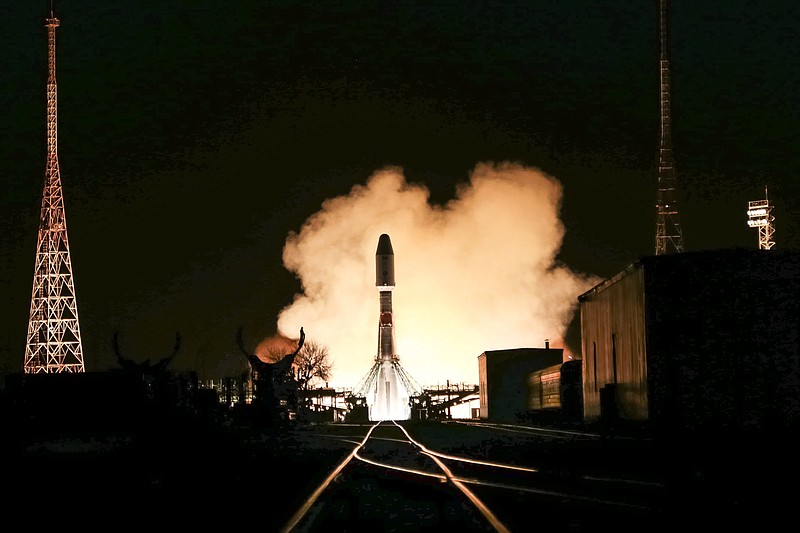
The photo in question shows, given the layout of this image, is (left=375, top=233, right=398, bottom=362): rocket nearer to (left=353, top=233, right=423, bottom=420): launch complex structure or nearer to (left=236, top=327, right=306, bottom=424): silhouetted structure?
(left=353, top=233, right=423, bottom=420): launch complex structure

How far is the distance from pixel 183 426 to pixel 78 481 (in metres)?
16.4

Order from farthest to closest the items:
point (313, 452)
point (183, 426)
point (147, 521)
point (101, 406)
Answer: point (183, 426)
point (313, 452)
point (101, 406)
point (147, 521)

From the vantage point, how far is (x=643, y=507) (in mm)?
16141

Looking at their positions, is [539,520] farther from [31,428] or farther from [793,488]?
[31,428]

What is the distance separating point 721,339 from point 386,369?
288 ft

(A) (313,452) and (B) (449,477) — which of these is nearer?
(B) (449,477)

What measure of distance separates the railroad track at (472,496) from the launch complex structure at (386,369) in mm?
88004

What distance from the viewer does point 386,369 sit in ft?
392

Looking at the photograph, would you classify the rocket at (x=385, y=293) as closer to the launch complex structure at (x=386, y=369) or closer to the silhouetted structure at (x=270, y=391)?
the launch complex structure at (x=386, y=369)

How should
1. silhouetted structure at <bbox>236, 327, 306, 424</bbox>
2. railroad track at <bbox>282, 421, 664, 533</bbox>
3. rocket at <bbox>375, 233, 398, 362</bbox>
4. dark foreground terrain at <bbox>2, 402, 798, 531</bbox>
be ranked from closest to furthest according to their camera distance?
railroad track at <bbox>282, 421, 664, 533</bbox> < dark foreground terrain at <bbox>2, 402, 798, 531</bbox> < silhouetted structure at <bbox>236, 327, 306, 424</bbox> < rocket at <bbox>375, 233, 398, 362</bbox>

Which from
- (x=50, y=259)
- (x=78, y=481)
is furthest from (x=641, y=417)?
(x=50, y=259)

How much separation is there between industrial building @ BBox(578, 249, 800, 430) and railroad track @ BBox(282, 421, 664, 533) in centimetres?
539

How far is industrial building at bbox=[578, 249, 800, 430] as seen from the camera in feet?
106

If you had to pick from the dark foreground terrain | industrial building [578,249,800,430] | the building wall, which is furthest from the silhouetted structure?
industrial building [578,249,800,430]
